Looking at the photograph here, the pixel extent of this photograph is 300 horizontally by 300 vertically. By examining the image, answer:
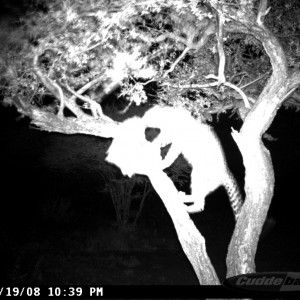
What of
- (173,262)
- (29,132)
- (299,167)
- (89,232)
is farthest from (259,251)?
(299,167)

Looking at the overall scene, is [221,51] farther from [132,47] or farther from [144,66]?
[132,47]

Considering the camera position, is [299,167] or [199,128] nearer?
[199,128]

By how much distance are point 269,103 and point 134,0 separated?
300cm

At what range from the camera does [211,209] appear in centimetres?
2902

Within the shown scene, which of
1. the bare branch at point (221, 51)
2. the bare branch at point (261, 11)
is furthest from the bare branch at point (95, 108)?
the bare branch at point (261, 11)

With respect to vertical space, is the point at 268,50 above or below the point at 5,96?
above

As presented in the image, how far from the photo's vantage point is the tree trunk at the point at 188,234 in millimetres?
6637

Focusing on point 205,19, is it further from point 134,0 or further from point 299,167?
point 299,167

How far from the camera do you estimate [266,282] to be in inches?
239

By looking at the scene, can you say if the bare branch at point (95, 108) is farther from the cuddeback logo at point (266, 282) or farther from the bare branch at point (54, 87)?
the cuddeback logo at point (266, 282)

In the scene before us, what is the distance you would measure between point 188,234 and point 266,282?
4.96ft

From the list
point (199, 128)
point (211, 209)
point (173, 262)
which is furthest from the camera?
point (211, 209)

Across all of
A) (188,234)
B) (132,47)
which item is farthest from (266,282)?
(132,47)

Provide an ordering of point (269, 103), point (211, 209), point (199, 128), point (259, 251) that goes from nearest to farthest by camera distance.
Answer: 1. point (269, 103)
2. point (199, 128)
3. point (259, 251)
4. point (211, 209)
